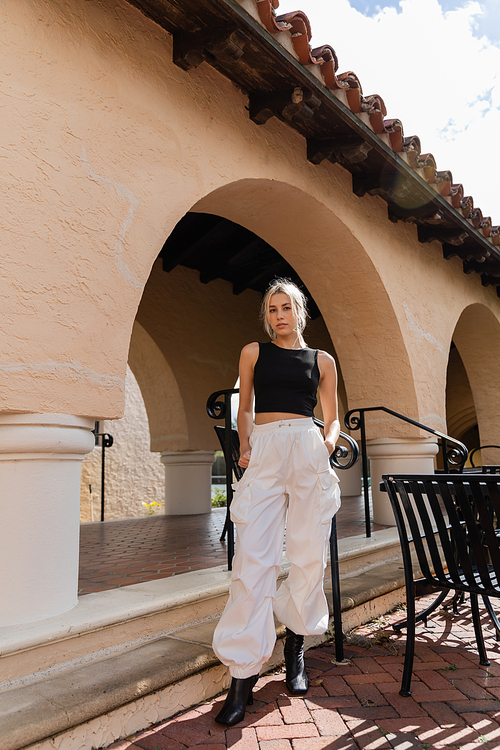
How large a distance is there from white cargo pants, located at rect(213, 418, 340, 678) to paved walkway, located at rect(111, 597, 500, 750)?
0.86 feet

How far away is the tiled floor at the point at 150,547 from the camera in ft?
10.3

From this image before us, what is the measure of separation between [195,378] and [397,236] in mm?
2912

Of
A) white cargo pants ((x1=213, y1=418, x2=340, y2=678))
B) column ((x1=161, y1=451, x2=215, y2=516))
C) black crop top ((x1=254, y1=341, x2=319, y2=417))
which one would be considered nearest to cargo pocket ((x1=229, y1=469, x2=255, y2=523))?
white cargo pants ((x1=213, y1=418, x2=340, y2=678))

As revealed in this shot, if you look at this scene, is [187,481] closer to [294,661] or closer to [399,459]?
[399,459]


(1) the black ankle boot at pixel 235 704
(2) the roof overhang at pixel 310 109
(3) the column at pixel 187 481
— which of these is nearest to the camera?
(1) the black ankle boot at pixel 235 704

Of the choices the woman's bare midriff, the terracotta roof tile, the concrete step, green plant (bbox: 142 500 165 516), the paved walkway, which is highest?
the terracotta roof tile

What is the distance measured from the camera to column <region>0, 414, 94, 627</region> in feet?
6.53

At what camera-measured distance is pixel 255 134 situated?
3.61 meters

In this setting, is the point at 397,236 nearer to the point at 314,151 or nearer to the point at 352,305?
the point at 352,305

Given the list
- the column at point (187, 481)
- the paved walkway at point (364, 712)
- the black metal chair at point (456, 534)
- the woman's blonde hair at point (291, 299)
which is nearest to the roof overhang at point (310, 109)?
the woman's blonde hair at point (291, 299)

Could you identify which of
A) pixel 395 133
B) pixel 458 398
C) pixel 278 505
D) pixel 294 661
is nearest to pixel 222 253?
pixel 395 133

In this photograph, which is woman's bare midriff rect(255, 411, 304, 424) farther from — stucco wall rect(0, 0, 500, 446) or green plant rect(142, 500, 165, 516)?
green plant rect(142, 500, 165, 516)

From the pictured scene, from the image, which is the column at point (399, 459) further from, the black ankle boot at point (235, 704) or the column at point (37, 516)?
the column at point (37, 516)

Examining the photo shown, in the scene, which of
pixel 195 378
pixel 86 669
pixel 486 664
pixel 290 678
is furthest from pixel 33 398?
pixel 195 378
